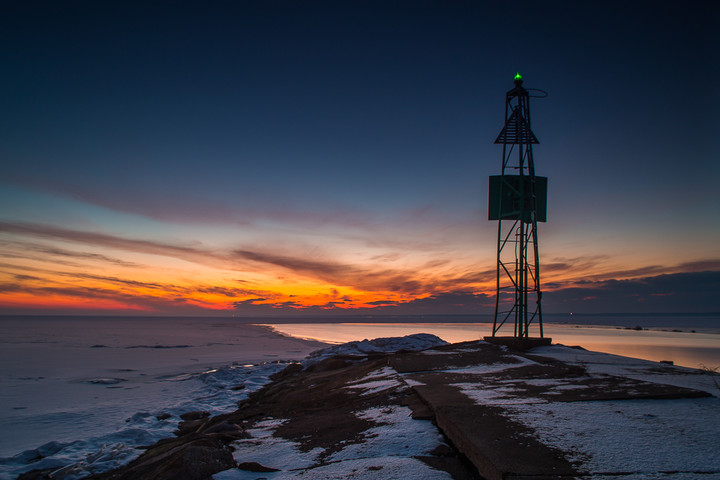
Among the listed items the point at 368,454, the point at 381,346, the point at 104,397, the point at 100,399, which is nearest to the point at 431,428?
the point at 368,454

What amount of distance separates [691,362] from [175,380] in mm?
18975

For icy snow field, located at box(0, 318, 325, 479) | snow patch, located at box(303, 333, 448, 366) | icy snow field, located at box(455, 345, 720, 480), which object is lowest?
icy snow field, located at box(0, 318, 325, 479)

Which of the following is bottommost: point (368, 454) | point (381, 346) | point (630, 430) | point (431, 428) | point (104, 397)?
point (104, 397)

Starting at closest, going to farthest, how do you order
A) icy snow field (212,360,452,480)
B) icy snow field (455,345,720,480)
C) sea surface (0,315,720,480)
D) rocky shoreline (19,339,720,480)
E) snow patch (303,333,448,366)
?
icy snow field (455,345,720,480)
rocky shoreline (19,339,720,480)
icy snow field (212,360,452,480)
sea surface (0,315,720,480)
snow patch (303,333,448,366)

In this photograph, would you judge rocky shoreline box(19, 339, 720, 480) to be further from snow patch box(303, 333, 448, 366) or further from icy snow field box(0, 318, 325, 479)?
snow patch box(303, 333, 448, 366)

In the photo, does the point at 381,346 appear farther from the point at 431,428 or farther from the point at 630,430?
the point at 630,430

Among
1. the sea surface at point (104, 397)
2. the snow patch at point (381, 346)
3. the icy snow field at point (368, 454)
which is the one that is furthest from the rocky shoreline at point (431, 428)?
the snow patch at point (381, 346)

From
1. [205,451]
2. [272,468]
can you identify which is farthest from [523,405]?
[205,451]

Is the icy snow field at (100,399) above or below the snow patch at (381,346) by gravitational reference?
below

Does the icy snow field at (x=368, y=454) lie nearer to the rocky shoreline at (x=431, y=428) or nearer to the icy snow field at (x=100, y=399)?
the rocky shoreline at (x=431, y=428)

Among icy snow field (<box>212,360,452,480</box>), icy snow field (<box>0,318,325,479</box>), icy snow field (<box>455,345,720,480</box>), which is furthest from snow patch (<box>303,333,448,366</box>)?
icy snow field (<box>455,345,720,480</box>)

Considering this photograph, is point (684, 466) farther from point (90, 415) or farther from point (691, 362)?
point (691, 362)

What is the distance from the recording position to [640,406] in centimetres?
402

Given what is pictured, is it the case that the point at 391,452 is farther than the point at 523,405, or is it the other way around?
the point at 523,405
